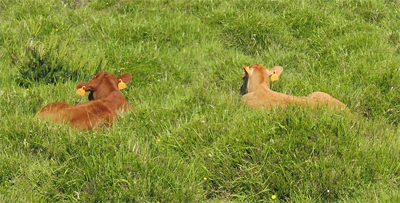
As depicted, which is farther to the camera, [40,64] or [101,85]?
[40,64]

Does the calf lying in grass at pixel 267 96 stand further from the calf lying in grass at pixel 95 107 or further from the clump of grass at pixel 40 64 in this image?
the clump of grass at pixel 40 64

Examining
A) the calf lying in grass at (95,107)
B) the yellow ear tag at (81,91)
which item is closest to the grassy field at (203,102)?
the calf lying in grass at (95,107)

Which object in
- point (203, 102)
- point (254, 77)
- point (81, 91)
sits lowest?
point (203, 102)

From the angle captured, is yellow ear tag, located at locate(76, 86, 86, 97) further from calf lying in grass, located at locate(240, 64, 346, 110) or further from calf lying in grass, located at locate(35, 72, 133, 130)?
calf lying in grass, located at locate(240, 64, 346, 110)

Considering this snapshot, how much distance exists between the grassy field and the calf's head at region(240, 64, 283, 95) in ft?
0.66

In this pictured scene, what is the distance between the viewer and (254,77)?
6.13m

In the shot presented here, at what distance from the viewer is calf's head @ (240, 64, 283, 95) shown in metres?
6.07

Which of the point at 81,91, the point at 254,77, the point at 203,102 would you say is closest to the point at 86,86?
the point at 81,91

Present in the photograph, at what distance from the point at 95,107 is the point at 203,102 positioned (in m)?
1.37

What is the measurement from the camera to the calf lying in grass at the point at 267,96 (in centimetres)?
528

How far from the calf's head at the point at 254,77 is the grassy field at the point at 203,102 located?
200 mm

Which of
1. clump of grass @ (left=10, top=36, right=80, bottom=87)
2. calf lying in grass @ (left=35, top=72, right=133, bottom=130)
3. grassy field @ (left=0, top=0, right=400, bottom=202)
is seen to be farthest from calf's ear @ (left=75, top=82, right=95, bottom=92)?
clump of grass @ (left=10, top=36, right=80, bottom=87)

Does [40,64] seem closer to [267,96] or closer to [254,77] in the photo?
[254,77]

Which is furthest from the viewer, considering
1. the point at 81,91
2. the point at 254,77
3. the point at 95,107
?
the point at 254,77
